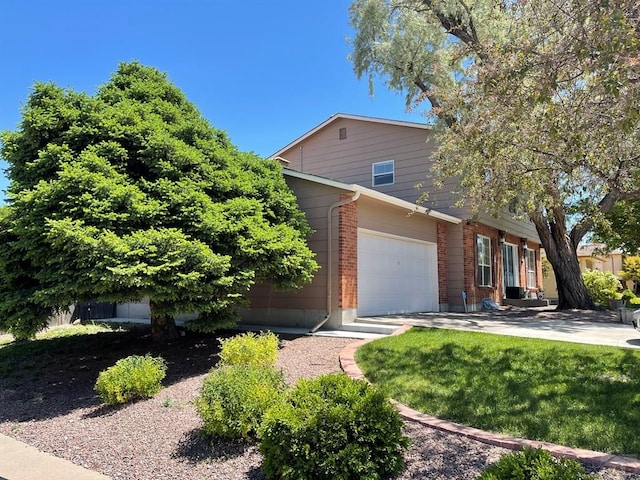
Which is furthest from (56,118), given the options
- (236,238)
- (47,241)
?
(236,238)

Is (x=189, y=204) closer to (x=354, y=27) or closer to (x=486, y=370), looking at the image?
(x=486, y=370)

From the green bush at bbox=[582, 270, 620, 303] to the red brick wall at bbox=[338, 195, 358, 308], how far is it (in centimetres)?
1461

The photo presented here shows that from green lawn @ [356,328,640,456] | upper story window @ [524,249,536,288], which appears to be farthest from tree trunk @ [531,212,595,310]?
green lawn @ [356,328,640,456]

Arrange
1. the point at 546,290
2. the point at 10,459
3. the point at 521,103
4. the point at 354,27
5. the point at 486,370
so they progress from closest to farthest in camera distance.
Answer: the point at 10,459 → the point at 521,103 → the point at 486,370 → the point at 354,27 → the point at 546,290

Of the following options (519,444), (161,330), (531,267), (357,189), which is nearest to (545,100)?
(519,444)

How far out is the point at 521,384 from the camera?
5.55m

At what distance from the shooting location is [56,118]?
7223mm

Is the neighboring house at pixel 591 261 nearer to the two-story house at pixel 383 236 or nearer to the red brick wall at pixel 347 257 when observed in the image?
the two-story house at pixel 383 236

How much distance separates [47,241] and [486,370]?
6438mm

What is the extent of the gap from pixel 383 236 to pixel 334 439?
9.21 m

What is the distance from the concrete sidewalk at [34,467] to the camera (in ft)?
13.3

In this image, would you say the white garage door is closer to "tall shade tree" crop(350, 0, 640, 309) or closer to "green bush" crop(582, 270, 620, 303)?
"tall shade tree" crop(350, 0, 640, 309)

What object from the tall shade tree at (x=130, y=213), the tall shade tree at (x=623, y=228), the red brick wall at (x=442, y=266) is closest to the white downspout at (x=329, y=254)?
the tall shade tree at (x=130, y=213)

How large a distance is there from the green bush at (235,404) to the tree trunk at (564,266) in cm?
1403
